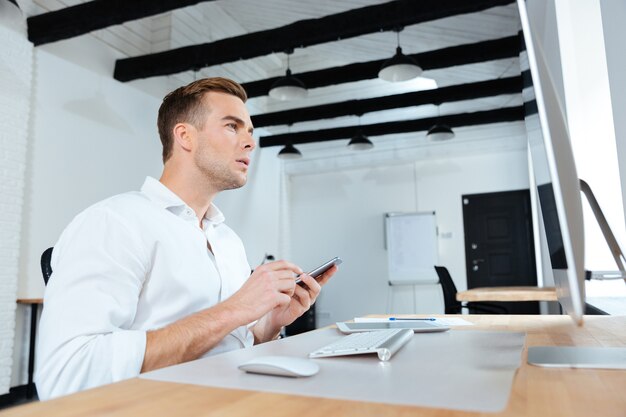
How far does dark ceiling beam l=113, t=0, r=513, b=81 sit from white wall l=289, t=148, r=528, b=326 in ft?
13.2

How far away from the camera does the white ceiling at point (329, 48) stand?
17.6 ft

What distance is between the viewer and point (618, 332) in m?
1.20

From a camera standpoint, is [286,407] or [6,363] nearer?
[286,407]

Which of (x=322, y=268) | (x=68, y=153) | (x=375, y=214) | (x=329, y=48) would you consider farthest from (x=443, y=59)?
(x=322, y=268)

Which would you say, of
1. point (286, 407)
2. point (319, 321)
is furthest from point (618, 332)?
point (319, 321)

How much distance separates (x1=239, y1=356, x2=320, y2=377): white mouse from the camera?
2.20 feet

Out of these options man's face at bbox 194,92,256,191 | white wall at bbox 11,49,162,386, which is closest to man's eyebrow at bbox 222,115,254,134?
man's face at bbox 194,92,256,191

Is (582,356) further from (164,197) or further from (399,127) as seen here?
(399,127)

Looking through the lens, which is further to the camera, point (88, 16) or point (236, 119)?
point (88, 16)

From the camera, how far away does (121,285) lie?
1.04m

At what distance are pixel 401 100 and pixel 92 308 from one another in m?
5.80

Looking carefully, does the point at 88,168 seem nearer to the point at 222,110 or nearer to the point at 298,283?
the point at 222,110

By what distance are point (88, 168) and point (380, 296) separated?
5.20 m

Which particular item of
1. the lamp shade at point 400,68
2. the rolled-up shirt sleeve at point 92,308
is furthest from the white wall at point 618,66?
the lamp shade at point 400,68
